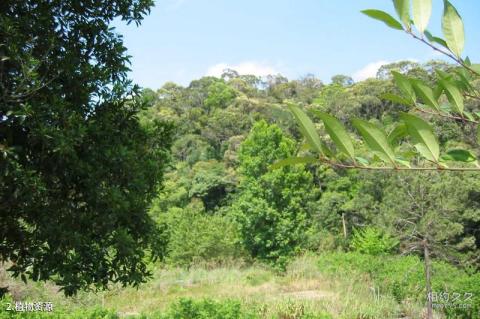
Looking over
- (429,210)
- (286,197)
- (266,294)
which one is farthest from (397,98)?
(286,197)

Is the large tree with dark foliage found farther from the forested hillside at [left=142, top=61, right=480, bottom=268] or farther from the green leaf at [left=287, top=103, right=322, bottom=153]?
the green leaf at [left=287, top=103, right=322, bottom=153]

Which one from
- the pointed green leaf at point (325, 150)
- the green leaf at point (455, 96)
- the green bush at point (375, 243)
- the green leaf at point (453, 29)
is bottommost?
the green bush at point (375, 243)

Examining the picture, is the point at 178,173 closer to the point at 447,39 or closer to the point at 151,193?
the point at 151,193

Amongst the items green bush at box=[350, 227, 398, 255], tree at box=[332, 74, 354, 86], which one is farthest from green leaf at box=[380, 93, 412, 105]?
tree at box=[332, 74, 354, 86]

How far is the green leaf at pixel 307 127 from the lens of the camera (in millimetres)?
458

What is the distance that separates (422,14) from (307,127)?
0.20 m

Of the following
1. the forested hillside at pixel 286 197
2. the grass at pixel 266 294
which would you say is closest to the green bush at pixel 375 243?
the forested hillside at pixel 286 197

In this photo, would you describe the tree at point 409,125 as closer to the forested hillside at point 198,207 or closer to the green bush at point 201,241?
the forested hillside at point 198,207

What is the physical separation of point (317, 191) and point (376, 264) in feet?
30.3

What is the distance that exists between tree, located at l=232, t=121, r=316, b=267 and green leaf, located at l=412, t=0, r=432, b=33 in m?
18.6

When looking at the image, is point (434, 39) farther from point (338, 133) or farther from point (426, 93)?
point (338, 133)

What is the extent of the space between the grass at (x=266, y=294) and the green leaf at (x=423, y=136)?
244 inches

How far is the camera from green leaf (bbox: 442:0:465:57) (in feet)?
1.78

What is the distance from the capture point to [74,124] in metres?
2.55
